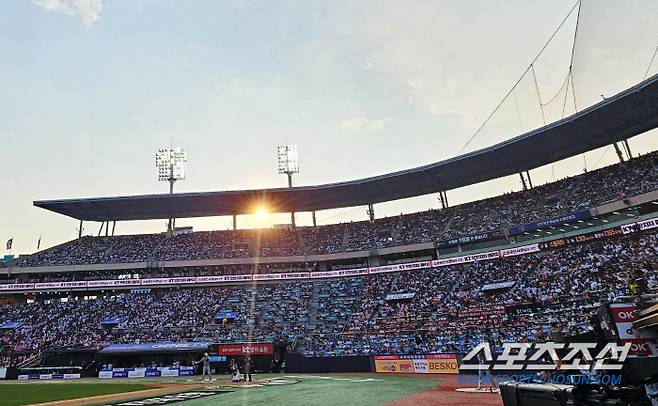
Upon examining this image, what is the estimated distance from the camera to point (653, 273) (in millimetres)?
26984

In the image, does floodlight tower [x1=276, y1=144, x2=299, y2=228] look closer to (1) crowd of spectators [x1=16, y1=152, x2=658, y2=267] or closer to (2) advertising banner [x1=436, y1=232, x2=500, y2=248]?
(1) crowd of spectators [x1=16, y1=152, x2=658, y2=267]

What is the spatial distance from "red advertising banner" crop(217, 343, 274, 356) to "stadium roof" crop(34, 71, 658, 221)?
20.3m

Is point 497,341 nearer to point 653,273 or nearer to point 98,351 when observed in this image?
point 653,273

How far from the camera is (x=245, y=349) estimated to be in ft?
120

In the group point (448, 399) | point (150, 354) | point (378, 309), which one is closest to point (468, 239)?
point (378, 309)

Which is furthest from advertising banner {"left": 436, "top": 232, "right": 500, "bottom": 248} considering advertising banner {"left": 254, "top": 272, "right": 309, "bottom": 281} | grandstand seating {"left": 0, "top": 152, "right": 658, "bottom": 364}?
advertising banner {"left": 254, "top": 272, "right": 309, "bottom": 281}

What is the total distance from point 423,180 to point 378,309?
55.4 ft

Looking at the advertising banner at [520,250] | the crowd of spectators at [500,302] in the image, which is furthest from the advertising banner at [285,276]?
the advertising banner at [520,250]

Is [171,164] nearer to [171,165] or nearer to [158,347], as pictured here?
[171,165]

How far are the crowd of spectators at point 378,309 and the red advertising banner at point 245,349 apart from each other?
1.30 metres

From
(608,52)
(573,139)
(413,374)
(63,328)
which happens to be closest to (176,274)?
(63,328)

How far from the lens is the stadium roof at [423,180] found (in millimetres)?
35406

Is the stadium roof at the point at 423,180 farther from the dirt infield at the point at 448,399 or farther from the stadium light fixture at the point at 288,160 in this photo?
the dirt infield at the point at 448,399

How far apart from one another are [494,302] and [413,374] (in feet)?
38.4
